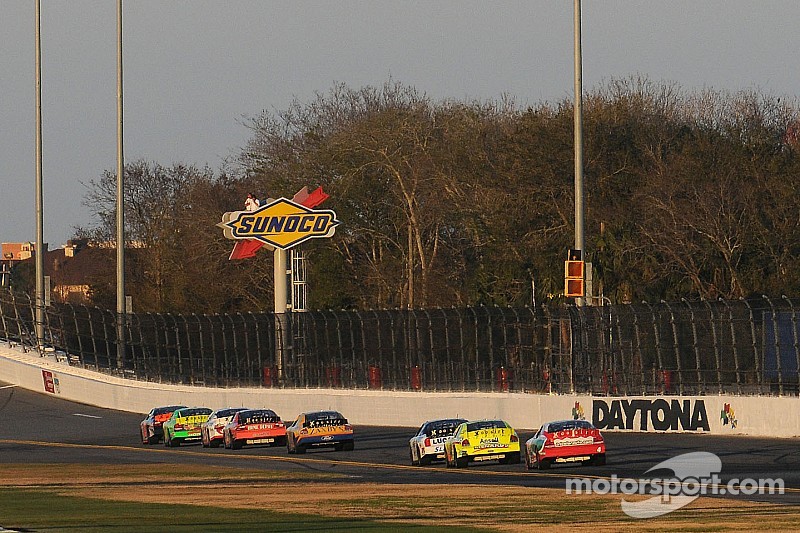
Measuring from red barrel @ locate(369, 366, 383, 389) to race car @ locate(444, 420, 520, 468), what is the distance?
15.1 m

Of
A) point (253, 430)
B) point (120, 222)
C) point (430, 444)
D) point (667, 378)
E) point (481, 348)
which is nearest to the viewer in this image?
point (430, 444)

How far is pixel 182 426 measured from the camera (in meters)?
45.8

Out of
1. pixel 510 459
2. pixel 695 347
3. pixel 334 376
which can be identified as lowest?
pixel 510 459

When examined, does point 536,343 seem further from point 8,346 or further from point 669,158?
point 8,346

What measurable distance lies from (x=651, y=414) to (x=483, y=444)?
25.7ft

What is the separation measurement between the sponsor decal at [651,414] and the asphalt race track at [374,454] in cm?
38

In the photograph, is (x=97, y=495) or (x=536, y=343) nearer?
(x=97, y=495)

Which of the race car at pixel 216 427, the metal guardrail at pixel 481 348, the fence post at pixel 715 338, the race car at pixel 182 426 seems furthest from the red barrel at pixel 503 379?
the race car at pixel 182 426

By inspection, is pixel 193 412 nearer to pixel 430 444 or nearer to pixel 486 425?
pixel 430 444

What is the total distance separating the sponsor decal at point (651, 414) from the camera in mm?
39500

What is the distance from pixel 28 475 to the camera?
3634 centimetres

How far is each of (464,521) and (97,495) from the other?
9930 millimetres

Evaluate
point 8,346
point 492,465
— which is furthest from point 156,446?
point 8,346

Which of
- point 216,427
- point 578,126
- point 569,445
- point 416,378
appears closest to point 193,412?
point 216,427
